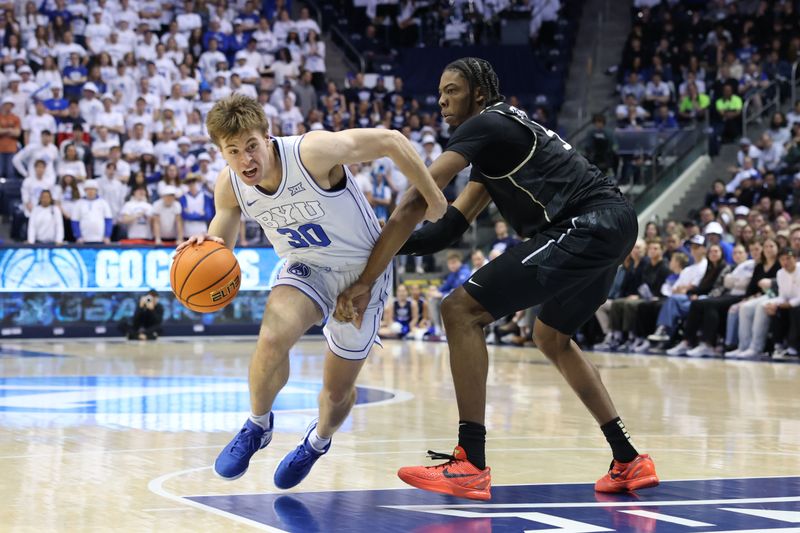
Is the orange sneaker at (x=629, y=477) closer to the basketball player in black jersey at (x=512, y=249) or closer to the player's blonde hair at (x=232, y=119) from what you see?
the basketball player in black jersey at (x=512, y=249)

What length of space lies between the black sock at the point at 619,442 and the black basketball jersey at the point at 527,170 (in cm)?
98

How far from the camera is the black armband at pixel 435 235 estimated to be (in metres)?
5.61

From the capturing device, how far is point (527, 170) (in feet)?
17.6

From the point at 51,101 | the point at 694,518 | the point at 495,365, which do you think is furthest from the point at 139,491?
the point at 51,101

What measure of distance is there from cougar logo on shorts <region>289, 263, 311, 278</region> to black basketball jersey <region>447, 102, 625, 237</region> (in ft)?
2.80

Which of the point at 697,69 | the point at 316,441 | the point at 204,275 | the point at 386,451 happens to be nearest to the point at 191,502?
the point at 316,441

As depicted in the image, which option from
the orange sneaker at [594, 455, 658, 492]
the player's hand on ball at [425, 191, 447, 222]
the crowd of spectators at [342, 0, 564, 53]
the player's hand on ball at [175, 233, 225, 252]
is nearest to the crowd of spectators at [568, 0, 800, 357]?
the crowd of spectators at [342, 0, 564, 53]

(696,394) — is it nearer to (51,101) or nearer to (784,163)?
(784,163)

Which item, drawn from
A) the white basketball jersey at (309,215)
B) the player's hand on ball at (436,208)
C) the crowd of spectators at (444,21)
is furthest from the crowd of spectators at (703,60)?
the player's hand on ball at (436,208)

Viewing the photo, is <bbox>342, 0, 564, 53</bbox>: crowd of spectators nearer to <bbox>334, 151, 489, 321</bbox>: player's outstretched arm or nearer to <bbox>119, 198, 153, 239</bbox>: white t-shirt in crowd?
<bbox>119, 198, 153, 239</bbox>: white t-shirt in crowd

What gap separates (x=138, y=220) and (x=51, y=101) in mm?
2776

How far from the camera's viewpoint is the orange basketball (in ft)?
17.1

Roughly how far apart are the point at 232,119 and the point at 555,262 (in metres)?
1.51

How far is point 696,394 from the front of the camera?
404 inches
